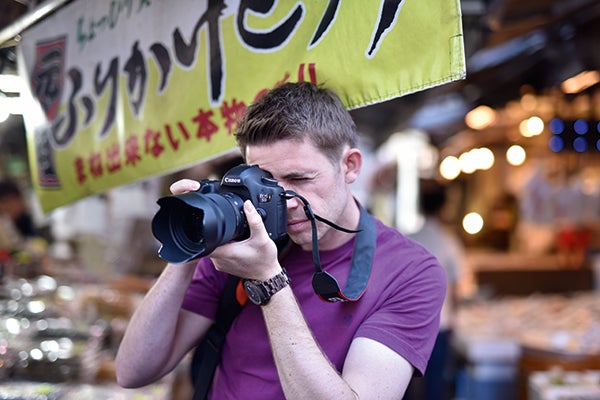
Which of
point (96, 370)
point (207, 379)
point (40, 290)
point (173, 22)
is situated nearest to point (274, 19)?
point (173, 22)

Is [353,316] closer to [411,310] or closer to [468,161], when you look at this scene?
[411,310]

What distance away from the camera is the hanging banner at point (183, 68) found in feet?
5.29

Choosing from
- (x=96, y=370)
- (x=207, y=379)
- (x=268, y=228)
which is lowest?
(x=96, y=370)

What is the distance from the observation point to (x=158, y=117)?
7.34 feet

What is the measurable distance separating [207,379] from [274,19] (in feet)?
3.31

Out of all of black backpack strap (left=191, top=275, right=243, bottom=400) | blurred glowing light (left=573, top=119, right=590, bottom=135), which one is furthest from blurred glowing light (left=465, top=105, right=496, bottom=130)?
black backpack strap (left=191, top=275, right=243, bottom=400)

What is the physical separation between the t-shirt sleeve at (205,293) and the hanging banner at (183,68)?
0.39m

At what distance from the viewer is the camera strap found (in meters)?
1.52

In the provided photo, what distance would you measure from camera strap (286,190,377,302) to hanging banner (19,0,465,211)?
0.34 m

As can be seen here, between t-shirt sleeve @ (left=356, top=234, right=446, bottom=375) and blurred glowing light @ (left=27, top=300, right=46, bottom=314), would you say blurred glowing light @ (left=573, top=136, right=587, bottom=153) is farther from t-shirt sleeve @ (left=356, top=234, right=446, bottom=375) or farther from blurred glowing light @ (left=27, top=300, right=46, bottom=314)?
t-shirt sleeve @ (left=356, top=234, right=446, bottom=375)

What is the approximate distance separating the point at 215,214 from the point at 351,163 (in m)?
0.48

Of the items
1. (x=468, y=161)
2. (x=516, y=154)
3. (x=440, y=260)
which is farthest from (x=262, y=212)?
(x=468, y=161)

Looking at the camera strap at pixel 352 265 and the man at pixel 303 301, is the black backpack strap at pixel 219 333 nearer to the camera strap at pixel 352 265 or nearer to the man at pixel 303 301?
the man at pixel 303 301

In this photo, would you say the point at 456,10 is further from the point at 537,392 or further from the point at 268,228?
the point at 537,392
